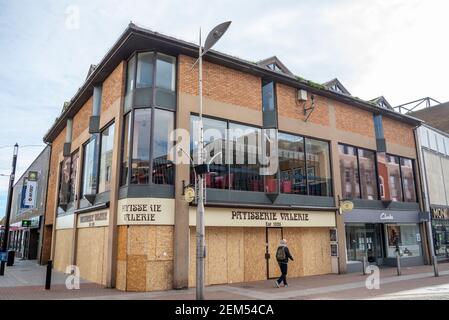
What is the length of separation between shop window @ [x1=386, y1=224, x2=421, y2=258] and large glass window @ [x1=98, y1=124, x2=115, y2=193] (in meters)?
15.9

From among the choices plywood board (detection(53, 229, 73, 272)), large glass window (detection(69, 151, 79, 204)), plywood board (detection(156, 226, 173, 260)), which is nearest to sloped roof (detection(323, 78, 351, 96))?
plywood board (detection(156, 226, 173, 260))

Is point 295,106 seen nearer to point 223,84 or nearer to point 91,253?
point 223,84

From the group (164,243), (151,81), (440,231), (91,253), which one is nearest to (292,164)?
(164,243)

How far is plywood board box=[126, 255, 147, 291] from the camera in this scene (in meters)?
12.2

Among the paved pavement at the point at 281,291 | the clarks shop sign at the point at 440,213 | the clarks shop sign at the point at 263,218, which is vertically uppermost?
the clarks shop sign at the point at 440,213

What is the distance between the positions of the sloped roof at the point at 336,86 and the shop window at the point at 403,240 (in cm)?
833

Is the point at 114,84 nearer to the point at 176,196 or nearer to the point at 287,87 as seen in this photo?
the point at 176,196

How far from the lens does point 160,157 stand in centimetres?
1352

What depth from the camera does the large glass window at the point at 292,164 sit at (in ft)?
55.3

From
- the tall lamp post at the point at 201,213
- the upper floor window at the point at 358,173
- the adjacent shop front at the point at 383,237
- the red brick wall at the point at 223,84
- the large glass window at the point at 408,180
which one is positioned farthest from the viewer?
the large glass window at the point at 408,180

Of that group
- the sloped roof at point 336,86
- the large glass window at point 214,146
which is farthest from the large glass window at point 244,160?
the sloped roof at point 336,86

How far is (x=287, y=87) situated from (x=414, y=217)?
12082mm

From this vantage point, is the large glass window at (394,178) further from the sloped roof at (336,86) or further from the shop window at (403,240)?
the sloped roof at (336,86)
